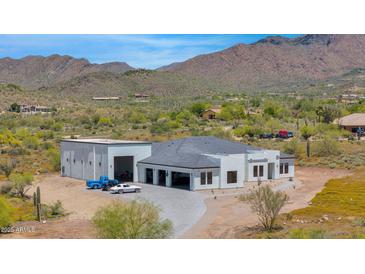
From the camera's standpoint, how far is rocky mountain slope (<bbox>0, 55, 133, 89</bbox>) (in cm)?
12650

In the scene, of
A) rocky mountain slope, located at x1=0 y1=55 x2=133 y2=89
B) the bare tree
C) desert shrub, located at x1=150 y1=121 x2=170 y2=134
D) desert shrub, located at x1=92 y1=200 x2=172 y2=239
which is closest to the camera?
desert shrub, located at x1=92 y1=200 x2=172 y2=239

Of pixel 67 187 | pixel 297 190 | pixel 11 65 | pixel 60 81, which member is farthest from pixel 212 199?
pixel 60 81

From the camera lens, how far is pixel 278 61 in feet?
475

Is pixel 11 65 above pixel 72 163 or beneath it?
above

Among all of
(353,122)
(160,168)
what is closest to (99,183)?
(160,168)

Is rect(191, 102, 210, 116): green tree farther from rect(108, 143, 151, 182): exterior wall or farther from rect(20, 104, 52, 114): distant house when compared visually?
rect(108, 143, 151, 182): exterior wall

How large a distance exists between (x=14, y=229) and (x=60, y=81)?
11479 cm

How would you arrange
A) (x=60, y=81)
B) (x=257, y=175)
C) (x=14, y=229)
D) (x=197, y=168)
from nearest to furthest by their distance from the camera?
(x=14, y=229)
(x=197, y=168)
(x=257, y=175)
(x=60, y=81)

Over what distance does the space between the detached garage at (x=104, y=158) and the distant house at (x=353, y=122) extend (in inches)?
1614

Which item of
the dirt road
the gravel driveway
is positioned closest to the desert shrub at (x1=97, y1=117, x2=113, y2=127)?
the gravel driveway

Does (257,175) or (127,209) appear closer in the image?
(127,209)

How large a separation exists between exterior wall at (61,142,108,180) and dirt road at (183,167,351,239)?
34.8 feet

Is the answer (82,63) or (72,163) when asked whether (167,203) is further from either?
(82,63)

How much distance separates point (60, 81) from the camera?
143 metres
